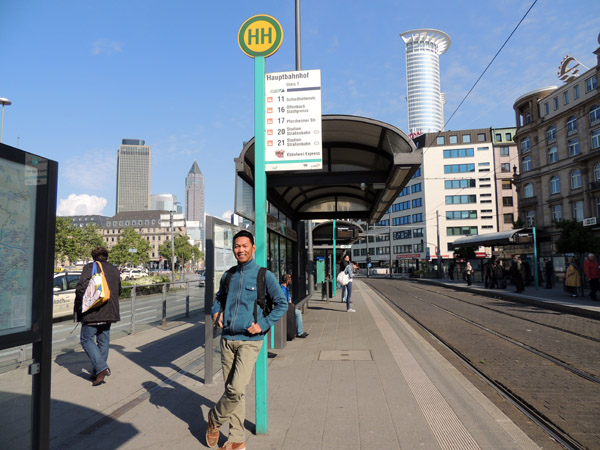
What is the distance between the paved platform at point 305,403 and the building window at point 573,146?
41.9 metres

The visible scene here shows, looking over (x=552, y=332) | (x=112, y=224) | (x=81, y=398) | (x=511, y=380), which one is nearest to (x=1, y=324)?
(x=81, y=398)

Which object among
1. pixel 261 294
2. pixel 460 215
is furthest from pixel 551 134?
pixel 261 294

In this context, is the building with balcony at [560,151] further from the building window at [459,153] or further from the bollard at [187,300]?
the bollard at [187,300]

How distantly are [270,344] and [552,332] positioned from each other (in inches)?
254

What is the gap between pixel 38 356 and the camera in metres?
2.30

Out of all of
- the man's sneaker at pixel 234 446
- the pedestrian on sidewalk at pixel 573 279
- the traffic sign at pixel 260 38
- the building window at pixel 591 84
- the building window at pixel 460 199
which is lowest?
the man's sneaker at pixel 234 446

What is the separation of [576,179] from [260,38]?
45.6m

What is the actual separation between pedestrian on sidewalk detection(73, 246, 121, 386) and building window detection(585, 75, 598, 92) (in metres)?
44.3

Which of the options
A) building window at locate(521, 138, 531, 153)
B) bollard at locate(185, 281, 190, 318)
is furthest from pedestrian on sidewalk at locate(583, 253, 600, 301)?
building window at locate(521, 138, 531, 153)

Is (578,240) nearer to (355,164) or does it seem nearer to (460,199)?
(355,164)

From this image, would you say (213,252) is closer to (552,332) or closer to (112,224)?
(552,332)

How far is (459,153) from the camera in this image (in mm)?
74625

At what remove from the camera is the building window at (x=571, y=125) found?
136ft

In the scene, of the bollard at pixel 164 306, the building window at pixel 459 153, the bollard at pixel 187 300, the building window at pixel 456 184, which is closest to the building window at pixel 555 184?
the building window at pixel 456 184
